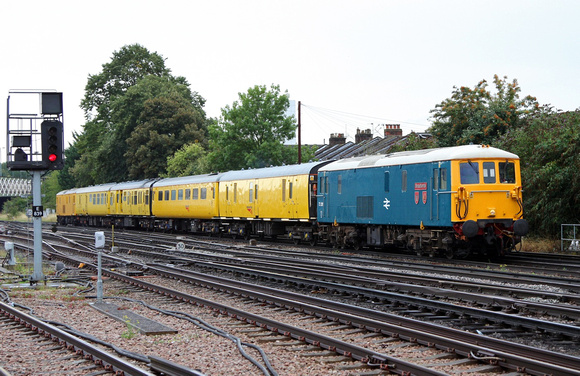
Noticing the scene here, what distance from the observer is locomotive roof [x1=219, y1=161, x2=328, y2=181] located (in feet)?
91.4

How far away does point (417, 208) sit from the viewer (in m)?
20.8

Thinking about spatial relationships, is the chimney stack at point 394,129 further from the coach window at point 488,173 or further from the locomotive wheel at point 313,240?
the coach window at point 488,173

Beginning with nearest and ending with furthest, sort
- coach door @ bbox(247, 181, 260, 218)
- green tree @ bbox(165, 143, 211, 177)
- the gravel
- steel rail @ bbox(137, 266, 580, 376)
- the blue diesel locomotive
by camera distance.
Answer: steel rail @ bbox(137, 266, 580, 376), the gravel, the blue diesel locomotive, coach door @ bbox(247, 181, 260, 218), green tree @ bbox(165, 143, 211, 177)

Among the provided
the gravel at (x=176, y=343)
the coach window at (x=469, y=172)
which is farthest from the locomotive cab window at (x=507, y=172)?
the gravel at (x=176, y=343)

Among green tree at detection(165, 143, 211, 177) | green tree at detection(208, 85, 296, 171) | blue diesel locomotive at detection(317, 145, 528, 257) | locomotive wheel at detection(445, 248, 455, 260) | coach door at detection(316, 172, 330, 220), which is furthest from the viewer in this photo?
green tree at detection(165, 143, 211, 177)

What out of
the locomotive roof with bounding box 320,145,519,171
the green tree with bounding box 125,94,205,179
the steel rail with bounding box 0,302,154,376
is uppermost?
the green tree with bounding box 125,94,205,179

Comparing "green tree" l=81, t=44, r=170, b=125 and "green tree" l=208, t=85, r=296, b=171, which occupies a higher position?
"green tree" l=81, t=44, r=170, b=125

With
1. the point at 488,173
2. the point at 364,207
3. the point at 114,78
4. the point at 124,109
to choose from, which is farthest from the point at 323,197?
the point at 114,78

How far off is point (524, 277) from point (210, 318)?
25.5ft

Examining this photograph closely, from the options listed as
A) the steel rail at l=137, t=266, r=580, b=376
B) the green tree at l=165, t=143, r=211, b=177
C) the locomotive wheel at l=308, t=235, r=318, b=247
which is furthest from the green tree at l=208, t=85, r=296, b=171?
the steel rail at l=137, t=266, r=580, b=376

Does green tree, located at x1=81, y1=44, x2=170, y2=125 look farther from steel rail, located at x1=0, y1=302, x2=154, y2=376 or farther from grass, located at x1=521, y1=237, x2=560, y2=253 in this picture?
steel rail, located at x1=0, y1=302, x2=154, y2=376

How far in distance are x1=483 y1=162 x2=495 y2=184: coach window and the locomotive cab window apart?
28cm

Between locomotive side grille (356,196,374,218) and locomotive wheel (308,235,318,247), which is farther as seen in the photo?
locomotive wheel (308,235,318,247)

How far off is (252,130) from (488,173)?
3074 cm
